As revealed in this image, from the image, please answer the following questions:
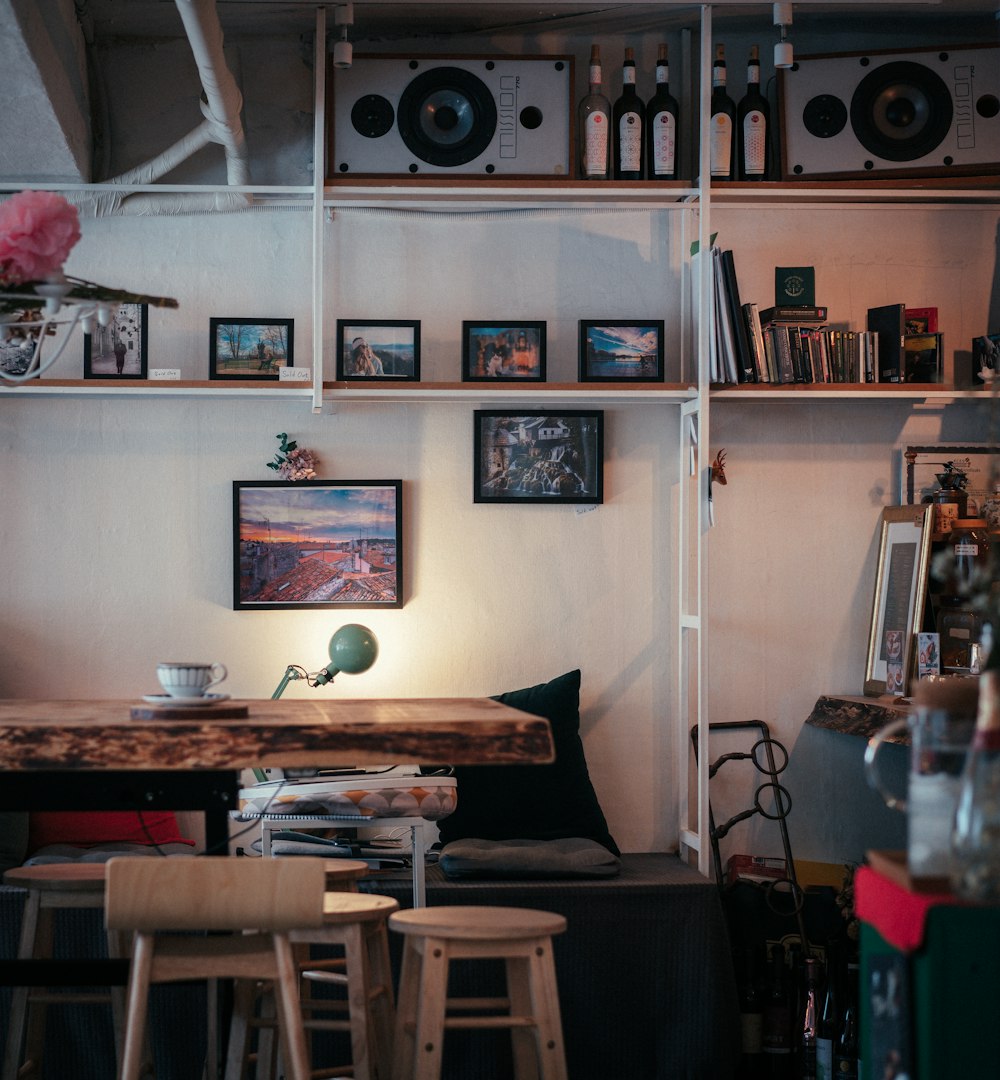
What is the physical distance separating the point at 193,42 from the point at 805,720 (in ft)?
9.28

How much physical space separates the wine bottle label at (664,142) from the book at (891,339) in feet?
2.76

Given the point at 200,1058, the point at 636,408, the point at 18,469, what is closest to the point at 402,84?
the point at 636,408

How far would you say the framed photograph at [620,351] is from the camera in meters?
4.16

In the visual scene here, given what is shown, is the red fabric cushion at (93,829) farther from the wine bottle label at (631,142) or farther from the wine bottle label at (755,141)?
the wine bottle label at (755,141)

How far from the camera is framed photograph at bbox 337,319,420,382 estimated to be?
4164 millimetres

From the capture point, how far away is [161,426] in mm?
4234

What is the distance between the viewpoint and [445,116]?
162 inches

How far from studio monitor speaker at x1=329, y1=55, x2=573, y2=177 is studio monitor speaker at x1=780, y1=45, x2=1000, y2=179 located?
78 cm

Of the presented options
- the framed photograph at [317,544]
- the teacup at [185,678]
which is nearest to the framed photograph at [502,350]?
the framed photograph at [317,544]

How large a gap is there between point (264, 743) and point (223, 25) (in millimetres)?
2931

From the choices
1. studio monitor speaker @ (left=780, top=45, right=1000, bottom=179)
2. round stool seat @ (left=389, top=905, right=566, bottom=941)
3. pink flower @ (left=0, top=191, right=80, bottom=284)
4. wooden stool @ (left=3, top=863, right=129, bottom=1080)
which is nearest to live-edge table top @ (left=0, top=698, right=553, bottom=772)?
round stool seat @ (left=389, top=905, right=566, bottom=941)

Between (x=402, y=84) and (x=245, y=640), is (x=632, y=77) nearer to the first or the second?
(x=402, y=84)

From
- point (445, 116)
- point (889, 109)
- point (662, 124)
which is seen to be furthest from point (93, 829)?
point (889, 109)

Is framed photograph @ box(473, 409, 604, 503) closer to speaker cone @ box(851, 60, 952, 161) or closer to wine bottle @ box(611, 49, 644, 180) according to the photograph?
wine bottle @ box(611, 49, 644, 180)
